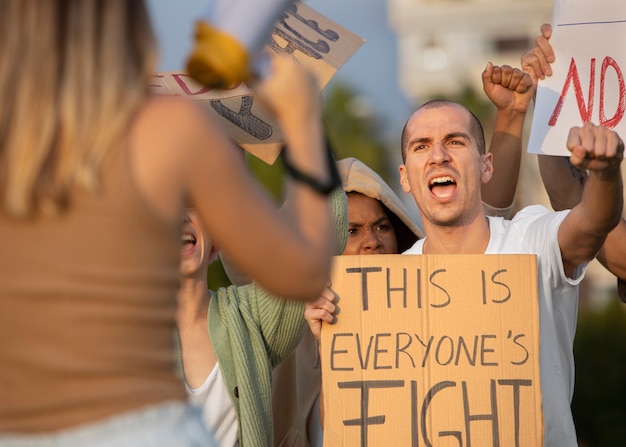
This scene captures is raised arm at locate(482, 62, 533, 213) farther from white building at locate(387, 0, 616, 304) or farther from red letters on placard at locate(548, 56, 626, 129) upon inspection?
white building at locate(387, 0, 616, 304)

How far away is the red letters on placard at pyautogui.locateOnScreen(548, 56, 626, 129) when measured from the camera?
421 cm

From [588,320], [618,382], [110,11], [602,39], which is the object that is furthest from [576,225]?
[588,320]

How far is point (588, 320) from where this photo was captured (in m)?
15.2

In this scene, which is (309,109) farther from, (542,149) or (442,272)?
(542,149)

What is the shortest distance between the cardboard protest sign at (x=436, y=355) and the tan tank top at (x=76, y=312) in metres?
1.90

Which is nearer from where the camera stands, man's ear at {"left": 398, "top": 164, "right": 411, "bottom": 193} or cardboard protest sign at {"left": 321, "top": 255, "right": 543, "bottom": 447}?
cardboard protest sign at {"left": 321, "top": 255, "right": 543, "bottom": 447}

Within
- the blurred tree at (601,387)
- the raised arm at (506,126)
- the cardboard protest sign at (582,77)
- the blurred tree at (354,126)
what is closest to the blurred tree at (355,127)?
the blurred tree at (354,126)

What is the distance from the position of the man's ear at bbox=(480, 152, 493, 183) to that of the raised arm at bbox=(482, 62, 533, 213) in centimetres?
22

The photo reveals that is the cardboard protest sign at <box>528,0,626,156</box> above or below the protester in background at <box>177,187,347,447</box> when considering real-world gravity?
above

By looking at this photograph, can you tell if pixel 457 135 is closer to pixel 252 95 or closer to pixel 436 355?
pixel 252 95

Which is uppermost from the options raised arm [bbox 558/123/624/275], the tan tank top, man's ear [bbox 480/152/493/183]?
man's ear [bbox 480/152/493/183]

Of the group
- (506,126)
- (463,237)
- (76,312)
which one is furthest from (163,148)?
(506,126)

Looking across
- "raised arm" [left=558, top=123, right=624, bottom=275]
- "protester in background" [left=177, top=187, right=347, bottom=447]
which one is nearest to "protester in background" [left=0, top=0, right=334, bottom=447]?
"raised arm" [left=558, top=123, right=624, bottom=275]

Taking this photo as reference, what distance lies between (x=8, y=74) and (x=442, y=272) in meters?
2.12
